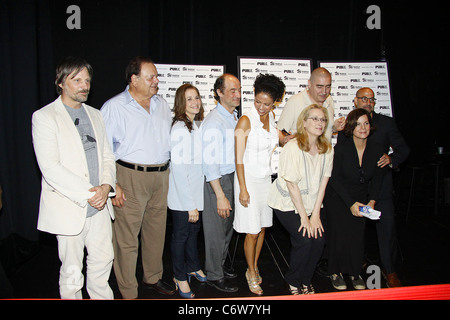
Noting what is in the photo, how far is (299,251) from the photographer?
2.62m

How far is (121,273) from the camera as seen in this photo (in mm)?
2605

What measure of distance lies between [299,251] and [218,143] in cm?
106

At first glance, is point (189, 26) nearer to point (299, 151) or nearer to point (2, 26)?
point (2, 26)

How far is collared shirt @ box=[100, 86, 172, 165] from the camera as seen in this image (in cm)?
251

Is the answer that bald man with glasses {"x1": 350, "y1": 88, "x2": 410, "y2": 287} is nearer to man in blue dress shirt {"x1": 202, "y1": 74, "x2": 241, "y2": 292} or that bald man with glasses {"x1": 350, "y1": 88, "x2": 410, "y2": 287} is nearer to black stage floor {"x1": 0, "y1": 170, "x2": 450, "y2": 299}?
black stage floor {"x1": 0, "y1": 170, "x2": 450, "y2": 299}

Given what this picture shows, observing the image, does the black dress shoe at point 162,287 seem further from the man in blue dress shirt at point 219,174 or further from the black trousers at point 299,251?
the black trousers at point 299,251

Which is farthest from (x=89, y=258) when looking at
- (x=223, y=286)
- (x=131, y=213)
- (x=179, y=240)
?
(x=223, y=286)

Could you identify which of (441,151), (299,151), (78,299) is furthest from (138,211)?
(441,151)

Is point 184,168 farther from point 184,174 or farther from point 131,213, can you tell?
point 131,213

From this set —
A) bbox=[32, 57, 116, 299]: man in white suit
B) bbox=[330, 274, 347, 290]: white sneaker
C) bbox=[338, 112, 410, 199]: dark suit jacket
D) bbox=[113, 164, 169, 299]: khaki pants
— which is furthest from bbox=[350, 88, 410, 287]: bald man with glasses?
bbox=[32, 57, 116, 299]: man in white suit

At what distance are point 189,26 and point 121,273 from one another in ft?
10.6

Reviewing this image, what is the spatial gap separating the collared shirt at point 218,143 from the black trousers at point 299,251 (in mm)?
578

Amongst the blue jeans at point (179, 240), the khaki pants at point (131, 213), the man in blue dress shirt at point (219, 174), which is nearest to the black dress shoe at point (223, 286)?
the man in blue dress shirt at point (219, 174)

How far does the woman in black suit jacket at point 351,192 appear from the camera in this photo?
9.20 feet
